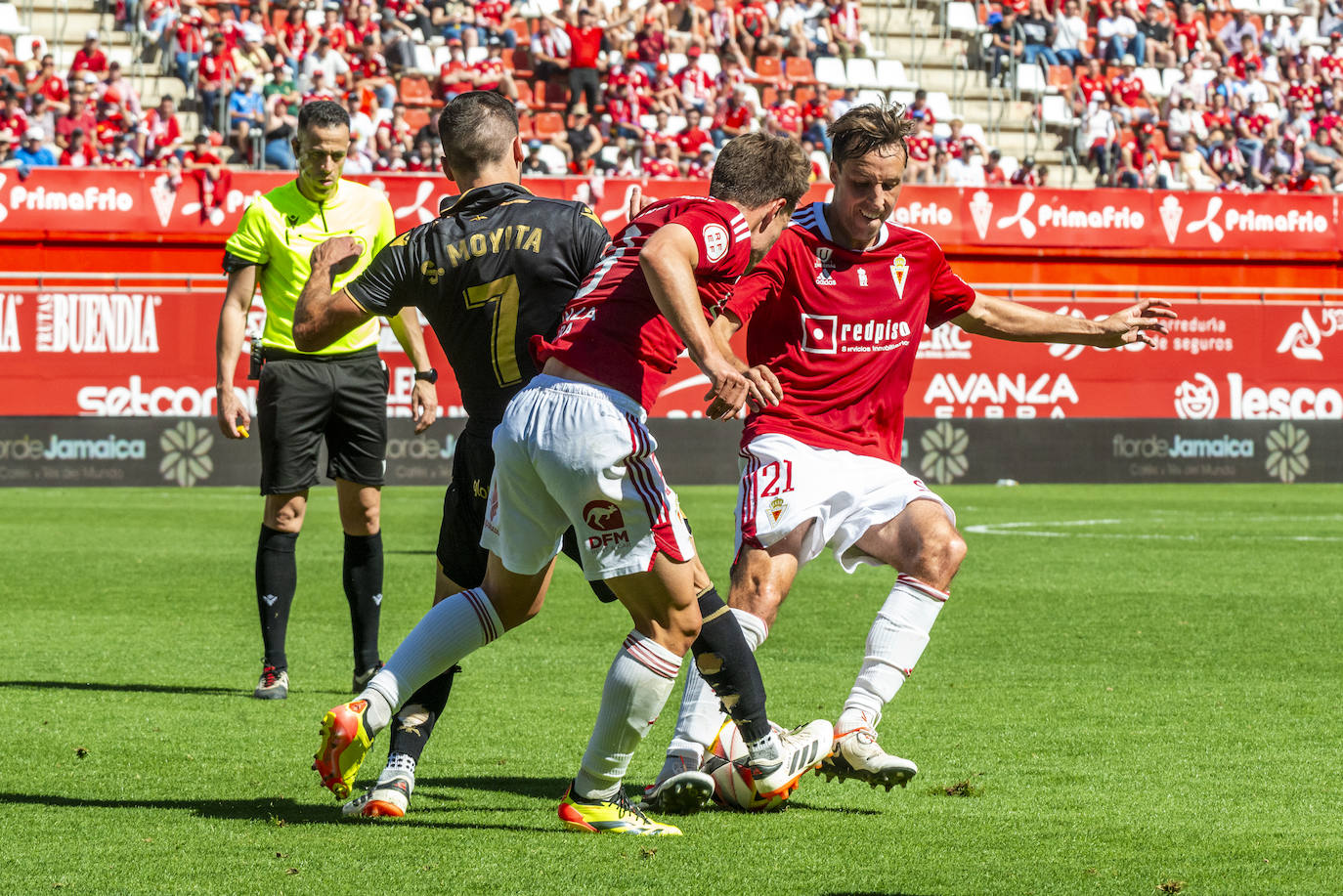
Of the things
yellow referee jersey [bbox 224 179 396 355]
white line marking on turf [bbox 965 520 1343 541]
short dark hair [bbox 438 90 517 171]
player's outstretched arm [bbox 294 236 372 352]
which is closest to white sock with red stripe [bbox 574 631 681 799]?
player's outstretched arm [bbox 294 236 372 352]

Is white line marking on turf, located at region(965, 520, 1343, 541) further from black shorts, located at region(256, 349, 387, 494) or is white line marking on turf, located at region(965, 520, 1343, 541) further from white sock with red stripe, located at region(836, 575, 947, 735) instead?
white sock with red stripe, located at region(836, 575, 947, 735)

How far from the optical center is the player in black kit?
463 centimetres

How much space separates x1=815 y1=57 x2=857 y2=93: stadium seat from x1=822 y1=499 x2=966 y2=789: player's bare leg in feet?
79.0

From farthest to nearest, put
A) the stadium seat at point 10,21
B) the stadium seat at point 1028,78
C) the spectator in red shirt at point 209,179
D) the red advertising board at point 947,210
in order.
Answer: the stadium seat at point 1028,78
the stadium seat at point 10,21
the spectator in red shirt at point 209,179
the red advertising board at point 947,210

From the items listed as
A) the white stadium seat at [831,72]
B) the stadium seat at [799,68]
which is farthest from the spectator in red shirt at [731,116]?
the white stadium seat at [831,72]

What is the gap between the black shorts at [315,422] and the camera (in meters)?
6.85

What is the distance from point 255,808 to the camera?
4.75 m

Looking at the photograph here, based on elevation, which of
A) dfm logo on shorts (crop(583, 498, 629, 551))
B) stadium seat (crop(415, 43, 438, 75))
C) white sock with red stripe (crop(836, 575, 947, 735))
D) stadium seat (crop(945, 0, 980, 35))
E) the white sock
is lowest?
the white sock

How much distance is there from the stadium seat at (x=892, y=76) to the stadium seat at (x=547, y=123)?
21.1ft

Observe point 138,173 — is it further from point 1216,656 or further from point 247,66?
point 1216,656

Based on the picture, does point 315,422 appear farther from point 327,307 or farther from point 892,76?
point 892,76

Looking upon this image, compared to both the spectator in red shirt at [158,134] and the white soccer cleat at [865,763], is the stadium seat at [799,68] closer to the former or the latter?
the spectator in red shirt at [158,134]

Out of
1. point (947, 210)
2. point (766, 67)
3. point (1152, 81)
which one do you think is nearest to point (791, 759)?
point (947, 210)

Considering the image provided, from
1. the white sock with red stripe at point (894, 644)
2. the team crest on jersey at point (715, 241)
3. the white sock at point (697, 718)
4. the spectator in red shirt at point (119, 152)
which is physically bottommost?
the white sock at point (697, 718)
